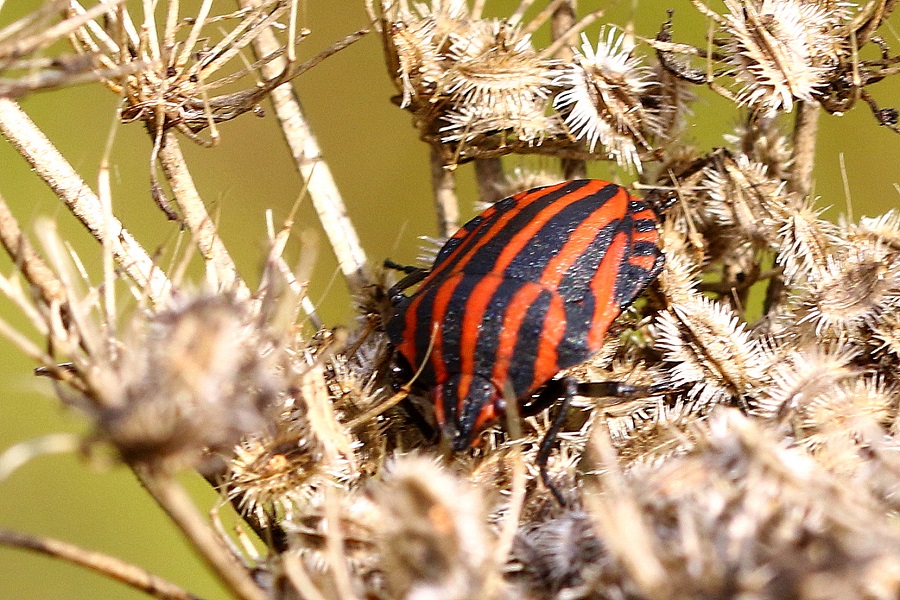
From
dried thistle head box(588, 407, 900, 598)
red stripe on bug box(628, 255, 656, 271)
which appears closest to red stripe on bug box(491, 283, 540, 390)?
red stripe on bug box(628, 255, 656, 271)

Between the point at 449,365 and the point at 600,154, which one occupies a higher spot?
the point at 600,154

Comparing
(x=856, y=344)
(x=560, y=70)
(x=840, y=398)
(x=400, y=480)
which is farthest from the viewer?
(x=560, y=70)

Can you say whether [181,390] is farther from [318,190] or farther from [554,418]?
[318,190]

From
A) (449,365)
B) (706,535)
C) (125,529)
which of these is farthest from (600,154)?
(125,529)

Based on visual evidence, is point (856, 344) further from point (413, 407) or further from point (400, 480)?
point (400, 480)

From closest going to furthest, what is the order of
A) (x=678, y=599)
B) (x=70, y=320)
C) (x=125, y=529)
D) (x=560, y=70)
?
(x=678, y=599)
(x=70, y=320)
(x=560, y=70)
(x=125, y=529)

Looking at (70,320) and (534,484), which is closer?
(70,320)

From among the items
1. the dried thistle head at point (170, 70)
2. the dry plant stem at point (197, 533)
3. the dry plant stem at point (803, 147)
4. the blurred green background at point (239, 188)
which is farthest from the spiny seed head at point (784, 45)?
the blurred green background at point (239, 188)

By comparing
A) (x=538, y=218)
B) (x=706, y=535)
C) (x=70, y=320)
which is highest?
(x=70, y=320)
